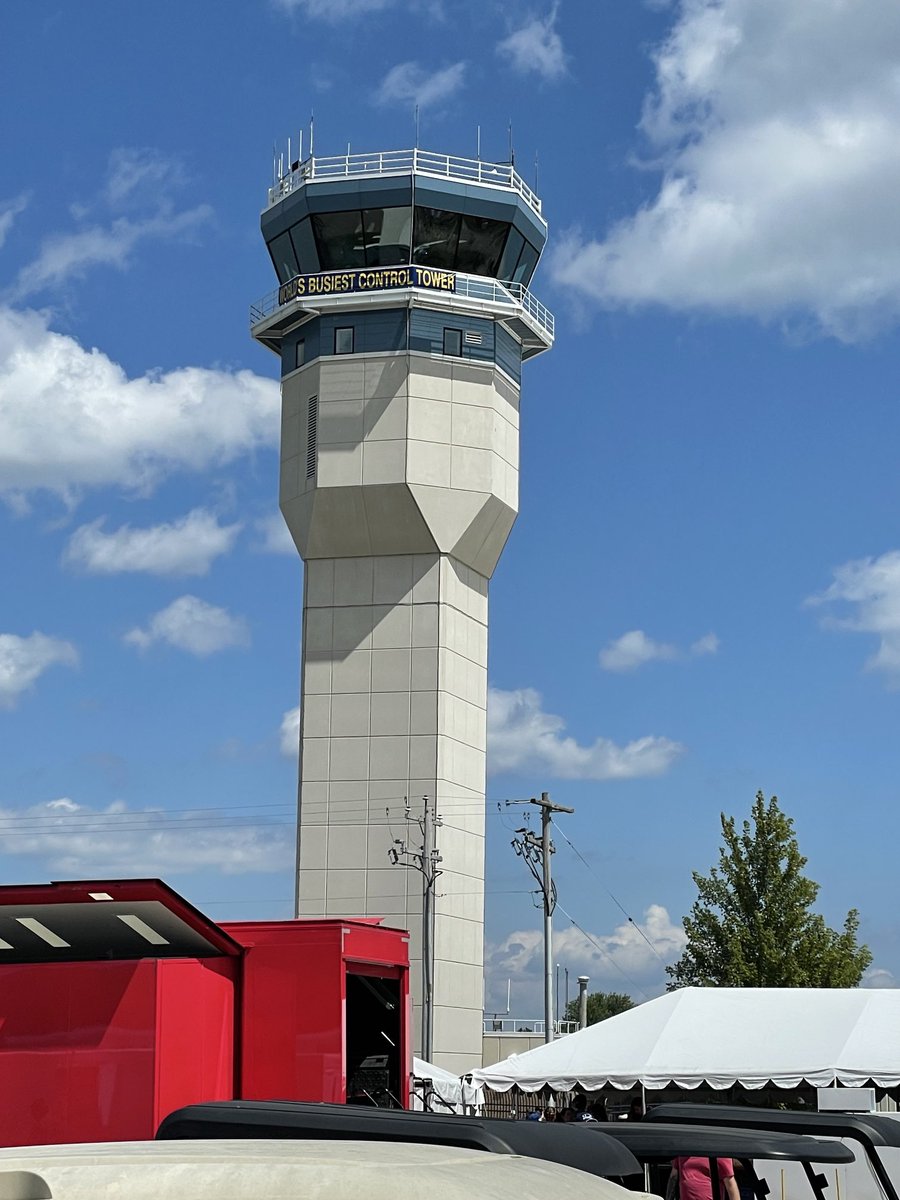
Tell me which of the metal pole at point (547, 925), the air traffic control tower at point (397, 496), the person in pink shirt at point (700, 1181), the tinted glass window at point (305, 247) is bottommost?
the person in pink shirt at point (700, 1181)

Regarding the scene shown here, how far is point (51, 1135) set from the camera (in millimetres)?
12227

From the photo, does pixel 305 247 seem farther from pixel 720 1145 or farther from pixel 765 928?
pixel 720 1145

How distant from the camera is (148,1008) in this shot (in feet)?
40.0

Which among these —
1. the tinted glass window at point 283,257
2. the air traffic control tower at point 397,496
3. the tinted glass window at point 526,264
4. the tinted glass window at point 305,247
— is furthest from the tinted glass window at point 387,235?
the tinted glass window at point 526,264

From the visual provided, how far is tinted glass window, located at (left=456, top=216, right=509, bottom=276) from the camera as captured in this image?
61.8m

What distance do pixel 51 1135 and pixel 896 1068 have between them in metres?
12.1

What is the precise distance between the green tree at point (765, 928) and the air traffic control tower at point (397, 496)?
20668mm

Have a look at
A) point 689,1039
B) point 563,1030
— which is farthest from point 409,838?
point 689,1039

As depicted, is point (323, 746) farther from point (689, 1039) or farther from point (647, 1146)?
point (647, 1146)

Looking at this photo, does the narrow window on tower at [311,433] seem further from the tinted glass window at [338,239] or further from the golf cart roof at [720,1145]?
the golf cart roof at [720,1145]

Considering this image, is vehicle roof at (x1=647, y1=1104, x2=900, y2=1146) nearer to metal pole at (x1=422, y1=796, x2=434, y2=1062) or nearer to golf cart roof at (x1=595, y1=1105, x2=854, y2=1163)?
golf cart roof at (x1=595, y1=1105, x2=854, y2=1163)

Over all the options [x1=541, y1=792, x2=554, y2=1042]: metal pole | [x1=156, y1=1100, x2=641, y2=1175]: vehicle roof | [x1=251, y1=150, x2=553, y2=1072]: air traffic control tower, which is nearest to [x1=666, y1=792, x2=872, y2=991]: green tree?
[x1=541, y1=792, x2=554, y2=1042]: metal pole

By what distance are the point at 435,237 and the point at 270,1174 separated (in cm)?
6035

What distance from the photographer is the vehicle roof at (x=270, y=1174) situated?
326 centimetres
